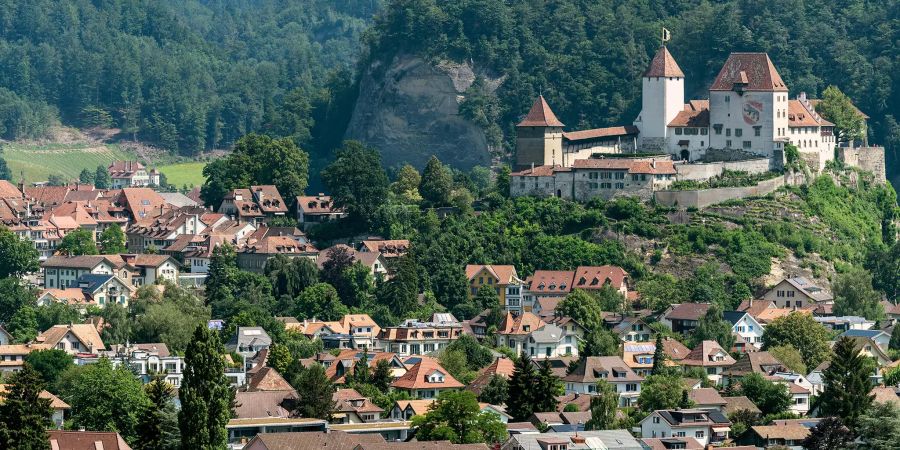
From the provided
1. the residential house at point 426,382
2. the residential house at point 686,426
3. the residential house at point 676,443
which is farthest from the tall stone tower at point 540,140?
the residential house at point 676,443

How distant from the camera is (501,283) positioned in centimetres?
11262

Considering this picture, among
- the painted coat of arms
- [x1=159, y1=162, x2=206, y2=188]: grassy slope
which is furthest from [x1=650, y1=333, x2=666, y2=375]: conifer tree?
[x1=159, y1=162, x2=206, y2=188]: grassy slope

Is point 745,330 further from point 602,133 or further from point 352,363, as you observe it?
point 602,133

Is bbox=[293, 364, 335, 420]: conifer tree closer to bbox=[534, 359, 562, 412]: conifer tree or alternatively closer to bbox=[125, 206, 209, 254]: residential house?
bbox=[534, 359, 562, 412]: conifer tree

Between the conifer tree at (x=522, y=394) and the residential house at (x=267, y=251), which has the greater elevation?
the residential house at (x=267, y=251)

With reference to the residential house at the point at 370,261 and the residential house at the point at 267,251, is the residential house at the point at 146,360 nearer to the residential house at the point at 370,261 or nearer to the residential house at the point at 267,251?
the residential house at the point at 267,251

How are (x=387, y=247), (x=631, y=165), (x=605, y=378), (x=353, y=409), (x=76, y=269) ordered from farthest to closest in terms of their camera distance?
(x=631, y=165) → (x=387, y=247) → (x=76, y=269) → (x=605, y=378) → (x=353, y=409)

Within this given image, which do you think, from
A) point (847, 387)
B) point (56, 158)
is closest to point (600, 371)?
point (847, 387)

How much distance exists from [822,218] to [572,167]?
43.3ft

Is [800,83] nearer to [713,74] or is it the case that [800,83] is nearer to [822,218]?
[713,74]

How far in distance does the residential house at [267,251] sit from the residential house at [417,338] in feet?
33.6

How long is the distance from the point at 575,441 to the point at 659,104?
44.1 meters

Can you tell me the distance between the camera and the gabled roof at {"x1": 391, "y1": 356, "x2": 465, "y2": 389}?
310ft

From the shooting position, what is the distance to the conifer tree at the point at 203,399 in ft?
258
